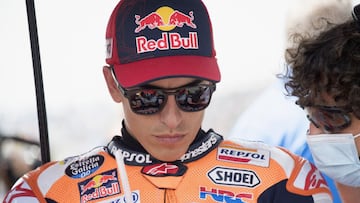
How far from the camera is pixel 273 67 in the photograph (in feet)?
13.2

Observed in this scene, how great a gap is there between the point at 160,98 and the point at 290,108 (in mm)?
1552

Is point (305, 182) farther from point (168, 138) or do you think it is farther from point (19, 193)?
point (19, 193)

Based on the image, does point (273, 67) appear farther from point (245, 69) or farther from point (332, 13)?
point (332, 13)

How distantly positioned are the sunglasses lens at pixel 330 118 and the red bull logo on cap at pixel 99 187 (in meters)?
0.71

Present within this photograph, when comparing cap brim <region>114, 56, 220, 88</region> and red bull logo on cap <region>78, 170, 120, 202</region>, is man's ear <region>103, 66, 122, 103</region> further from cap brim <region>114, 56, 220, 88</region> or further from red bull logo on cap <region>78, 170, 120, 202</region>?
red bull logo on cap <region>78, 170, 120, 202</region>

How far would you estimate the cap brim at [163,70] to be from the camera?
1.98m

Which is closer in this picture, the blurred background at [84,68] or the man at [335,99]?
the man at [335,99]

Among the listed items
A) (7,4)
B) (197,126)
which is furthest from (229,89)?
(197,126)

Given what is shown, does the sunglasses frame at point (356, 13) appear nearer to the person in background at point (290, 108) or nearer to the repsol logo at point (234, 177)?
the person in background at point (290, 108)

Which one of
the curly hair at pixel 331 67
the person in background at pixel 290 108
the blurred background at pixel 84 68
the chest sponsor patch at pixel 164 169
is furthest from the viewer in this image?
the blurred background at pixel 84 68

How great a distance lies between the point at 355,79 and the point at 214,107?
6.33ft

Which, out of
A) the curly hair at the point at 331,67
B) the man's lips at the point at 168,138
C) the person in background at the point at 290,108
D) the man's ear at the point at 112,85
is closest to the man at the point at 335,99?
the curly hair at the point at 331,67

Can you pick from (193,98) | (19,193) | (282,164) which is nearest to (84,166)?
(19,193)

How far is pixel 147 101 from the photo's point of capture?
196cm
